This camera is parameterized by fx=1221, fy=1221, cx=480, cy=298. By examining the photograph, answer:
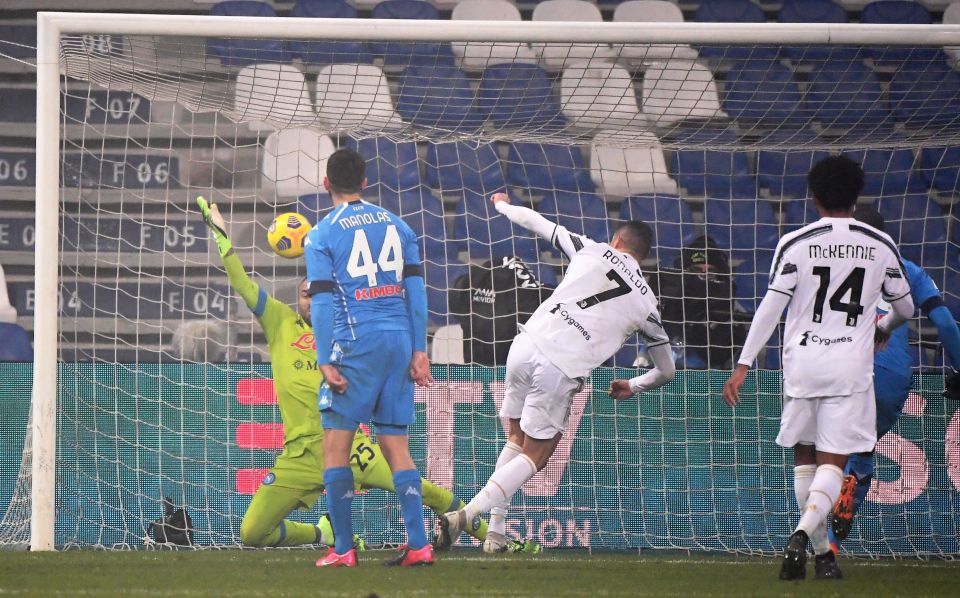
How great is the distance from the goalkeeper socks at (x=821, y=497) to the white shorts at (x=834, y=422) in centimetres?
9

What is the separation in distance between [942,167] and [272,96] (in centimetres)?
472

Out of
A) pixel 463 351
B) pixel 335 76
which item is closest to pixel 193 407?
pixel 463 351

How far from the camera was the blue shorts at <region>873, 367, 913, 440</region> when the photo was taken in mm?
6289

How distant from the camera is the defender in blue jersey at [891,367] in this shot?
5.50m

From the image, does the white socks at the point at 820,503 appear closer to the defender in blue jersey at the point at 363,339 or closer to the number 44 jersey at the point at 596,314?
the number 44 jersey at the point at 596,314

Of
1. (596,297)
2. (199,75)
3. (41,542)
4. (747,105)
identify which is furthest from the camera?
(747,105)

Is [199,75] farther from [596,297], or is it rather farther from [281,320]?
[596,297]

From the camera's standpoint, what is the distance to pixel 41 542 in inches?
252

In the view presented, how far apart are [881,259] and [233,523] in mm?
3964

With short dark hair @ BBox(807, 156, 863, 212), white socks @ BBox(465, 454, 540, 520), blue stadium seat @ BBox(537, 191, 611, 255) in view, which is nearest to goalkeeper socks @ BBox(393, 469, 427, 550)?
white socks @ BBox(465, 454, 540, 520)

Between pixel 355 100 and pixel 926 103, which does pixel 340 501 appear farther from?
pixel 926 103

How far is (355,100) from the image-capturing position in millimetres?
7762

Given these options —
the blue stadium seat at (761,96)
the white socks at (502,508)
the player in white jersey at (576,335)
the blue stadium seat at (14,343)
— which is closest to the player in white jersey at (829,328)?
the player in white jersey at (576,335)

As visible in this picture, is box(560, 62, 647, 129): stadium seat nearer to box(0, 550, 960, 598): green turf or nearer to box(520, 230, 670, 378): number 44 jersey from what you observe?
box(520, 230, 670, 378): number 44 jersey
